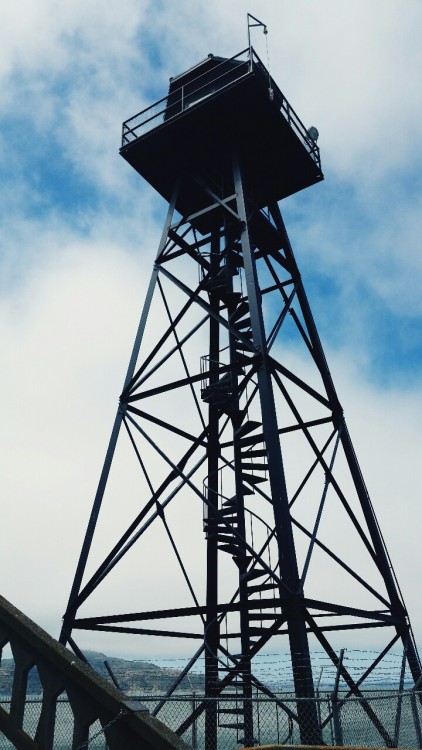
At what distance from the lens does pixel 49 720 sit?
3047 mm

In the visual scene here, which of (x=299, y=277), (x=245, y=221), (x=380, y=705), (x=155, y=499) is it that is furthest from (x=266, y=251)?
(x=380, y=705)

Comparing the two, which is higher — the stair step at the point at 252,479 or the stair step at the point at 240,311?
the stair step at the point at 240,311

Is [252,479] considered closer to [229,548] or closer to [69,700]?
[229,548]

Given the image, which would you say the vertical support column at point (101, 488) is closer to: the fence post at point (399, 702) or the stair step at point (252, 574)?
the stair step at point (252, 574)

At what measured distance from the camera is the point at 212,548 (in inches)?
520

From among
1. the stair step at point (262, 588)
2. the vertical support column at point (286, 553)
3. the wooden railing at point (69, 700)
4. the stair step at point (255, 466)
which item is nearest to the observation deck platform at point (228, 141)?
the vertical support column at point (286, 553)

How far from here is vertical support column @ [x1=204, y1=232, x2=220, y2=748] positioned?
11156mm

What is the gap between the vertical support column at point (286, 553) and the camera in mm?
8281

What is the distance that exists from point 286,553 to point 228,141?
1010 centimetres

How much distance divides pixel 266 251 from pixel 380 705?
35.1 ft

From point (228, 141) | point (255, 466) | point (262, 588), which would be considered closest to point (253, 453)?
point (255, 466)

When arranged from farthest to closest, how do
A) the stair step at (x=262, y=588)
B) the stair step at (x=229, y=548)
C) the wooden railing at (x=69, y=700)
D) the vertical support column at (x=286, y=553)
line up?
the stair step at (x=229, y=548) < the stair step at (x=262, y=588) < the vertical support column at (x=286, y=553) < the wooden railing at (x=69, y=700)

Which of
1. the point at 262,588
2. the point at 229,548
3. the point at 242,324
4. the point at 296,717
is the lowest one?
the point at 296,717

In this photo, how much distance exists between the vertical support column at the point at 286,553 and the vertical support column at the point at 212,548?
5.60 ft
